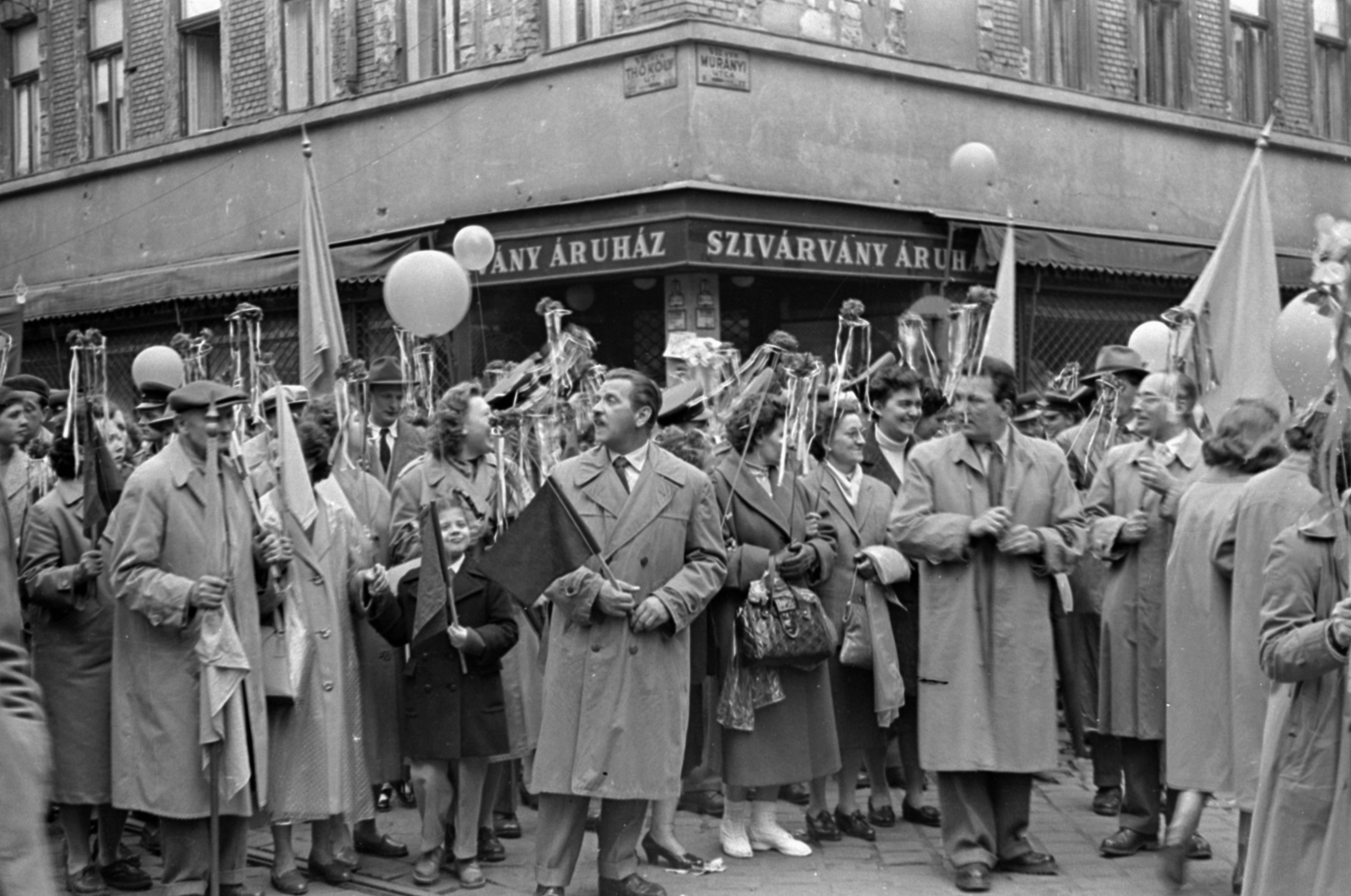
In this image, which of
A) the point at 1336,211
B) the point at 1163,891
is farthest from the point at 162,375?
the point at 1336,211

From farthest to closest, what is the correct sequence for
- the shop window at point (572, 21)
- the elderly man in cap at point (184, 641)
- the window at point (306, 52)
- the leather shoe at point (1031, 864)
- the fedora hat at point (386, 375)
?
the window at point (306, 52) < the shop window at point (572, 21) < the fedora hat at point (386, 375) < the leather shoe at point (1031, 864) < the elderly man in cap at point (184, 641)

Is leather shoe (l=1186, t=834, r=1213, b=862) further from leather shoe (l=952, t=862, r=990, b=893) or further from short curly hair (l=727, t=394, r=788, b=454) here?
short curly hair (l=727, t=394, r=788, b=454)

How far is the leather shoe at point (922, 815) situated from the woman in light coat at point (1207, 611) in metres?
1.69

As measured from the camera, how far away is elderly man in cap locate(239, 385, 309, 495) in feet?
25.1

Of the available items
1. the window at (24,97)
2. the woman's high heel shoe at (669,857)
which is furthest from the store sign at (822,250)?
the window at (24,97)

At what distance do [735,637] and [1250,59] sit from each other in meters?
15.5

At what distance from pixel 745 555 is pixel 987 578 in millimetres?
1077

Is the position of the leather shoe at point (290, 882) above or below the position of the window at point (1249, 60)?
below

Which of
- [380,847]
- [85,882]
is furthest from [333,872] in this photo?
[85,882]

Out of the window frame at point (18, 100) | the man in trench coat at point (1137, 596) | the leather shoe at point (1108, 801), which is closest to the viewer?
the man in trench coat at point (1137, 596)

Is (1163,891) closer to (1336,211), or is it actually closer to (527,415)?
(527,415)

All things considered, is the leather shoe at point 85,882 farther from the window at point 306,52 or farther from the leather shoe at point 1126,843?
the window at point 306,52

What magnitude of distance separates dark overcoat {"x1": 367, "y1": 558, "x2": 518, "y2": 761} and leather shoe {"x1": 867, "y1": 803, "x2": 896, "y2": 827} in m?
2.07

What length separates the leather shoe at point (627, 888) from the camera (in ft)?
22.6
